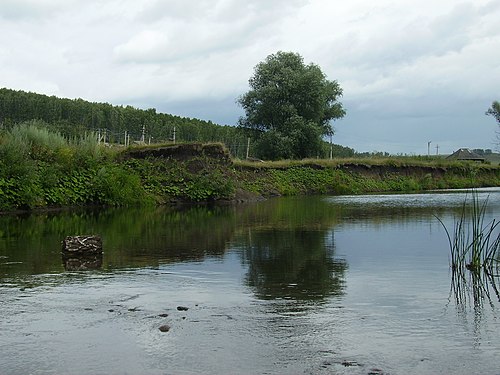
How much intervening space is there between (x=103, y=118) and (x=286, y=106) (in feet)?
141

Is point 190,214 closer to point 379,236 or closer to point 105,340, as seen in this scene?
point 379,236

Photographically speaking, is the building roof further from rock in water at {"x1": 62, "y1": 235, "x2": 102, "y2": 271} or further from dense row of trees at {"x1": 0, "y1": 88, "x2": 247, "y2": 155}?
rock in water at {"x1": 62, "y1": 235, "x2": 102, "y2": 271}

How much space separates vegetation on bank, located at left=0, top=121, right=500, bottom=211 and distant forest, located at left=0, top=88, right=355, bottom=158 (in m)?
31.1

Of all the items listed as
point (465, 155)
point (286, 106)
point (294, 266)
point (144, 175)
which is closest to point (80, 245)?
point (294, 266)

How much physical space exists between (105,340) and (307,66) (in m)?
61.6

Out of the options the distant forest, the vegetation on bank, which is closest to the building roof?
the distant forest

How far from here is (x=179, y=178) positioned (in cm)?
4297

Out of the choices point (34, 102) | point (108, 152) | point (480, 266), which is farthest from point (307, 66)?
point (480, 266)

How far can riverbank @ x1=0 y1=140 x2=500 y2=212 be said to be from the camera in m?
34.4

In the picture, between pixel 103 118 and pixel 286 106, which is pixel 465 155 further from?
pixel 103 118

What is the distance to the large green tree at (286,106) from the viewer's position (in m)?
63.4

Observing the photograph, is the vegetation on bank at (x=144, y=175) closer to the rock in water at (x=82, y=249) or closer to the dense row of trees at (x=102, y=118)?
the rock in water at (x=82, y=249)

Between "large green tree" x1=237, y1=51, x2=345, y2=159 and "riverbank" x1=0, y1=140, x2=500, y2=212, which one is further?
"large green tree" x1=237, y1=51, x2=345, y2=159

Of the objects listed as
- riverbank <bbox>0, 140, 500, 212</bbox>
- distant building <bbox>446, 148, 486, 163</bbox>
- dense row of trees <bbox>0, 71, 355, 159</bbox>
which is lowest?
riverbank <bbox>0, 140, 500, 212</bbox>
